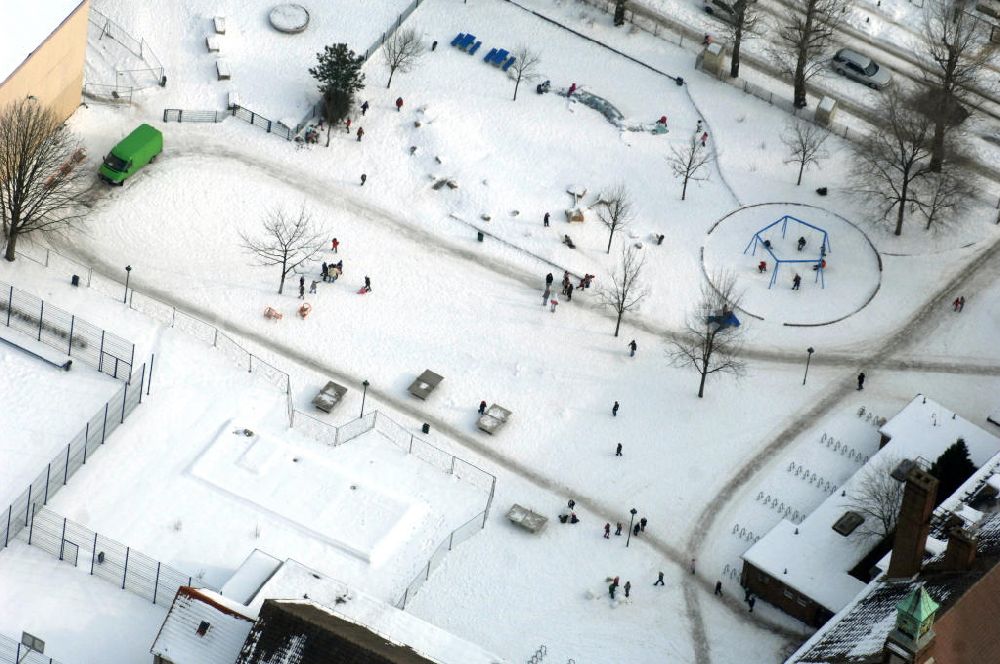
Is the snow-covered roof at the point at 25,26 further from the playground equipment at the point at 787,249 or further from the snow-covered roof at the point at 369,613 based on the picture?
the playground equipment at the point at 787,249

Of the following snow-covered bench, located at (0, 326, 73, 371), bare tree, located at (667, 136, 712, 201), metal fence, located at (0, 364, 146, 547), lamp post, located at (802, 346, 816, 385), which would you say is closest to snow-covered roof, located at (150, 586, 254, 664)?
metal fence, located at (0, 364, 146, 547)

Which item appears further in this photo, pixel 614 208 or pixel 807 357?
pixel 614 208

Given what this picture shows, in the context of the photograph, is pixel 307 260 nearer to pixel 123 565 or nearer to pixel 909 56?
pixel 123 565

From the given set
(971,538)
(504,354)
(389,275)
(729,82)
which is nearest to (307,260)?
(389,275)

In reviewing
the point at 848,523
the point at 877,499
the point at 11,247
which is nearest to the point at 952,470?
the point at 877,499

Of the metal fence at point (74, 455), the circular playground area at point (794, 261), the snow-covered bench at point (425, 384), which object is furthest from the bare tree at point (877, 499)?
the metal fence at point (74, 455)

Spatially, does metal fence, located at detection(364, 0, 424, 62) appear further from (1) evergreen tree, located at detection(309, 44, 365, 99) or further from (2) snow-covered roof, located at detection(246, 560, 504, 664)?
(2) snow-covered roof, located at detection(246, 560, 504, 664)

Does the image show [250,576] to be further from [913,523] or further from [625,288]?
[913,523]
